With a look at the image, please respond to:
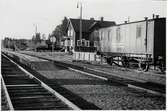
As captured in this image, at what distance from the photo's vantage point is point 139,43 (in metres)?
18.8

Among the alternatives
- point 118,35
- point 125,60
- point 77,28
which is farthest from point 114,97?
point 77,28

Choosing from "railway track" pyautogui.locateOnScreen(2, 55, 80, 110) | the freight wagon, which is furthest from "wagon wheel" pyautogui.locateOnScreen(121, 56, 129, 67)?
"railway track" pyautogui.locateOnScreen(2, 55, 80, 110)

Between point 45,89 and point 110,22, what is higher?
point 110,22

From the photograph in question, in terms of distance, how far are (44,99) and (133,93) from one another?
307 cm

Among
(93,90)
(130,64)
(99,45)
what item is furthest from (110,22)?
(93,90)

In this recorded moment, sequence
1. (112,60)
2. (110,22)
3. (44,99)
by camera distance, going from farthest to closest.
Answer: (110,22)
(112,60)
(44,99)

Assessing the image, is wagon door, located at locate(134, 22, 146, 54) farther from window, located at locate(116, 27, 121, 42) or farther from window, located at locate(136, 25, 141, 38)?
window, located at locate(116, 27, 121, 42)

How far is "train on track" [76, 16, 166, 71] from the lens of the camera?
57.3ft

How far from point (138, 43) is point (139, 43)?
0.34ft

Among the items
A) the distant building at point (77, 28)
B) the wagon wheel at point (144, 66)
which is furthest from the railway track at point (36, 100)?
the distant building at point (77, 28)

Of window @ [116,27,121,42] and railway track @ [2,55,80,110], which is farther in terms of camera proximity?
window @ [116,27,121,42]

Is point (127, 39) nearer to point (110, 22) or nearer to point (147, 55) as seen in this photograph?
point (147, 55)

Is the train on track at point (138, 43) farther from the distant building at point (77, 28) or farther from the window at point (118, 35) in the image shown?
the distant building at point (77, 28)

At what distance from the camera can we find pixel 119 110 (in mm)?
6922
